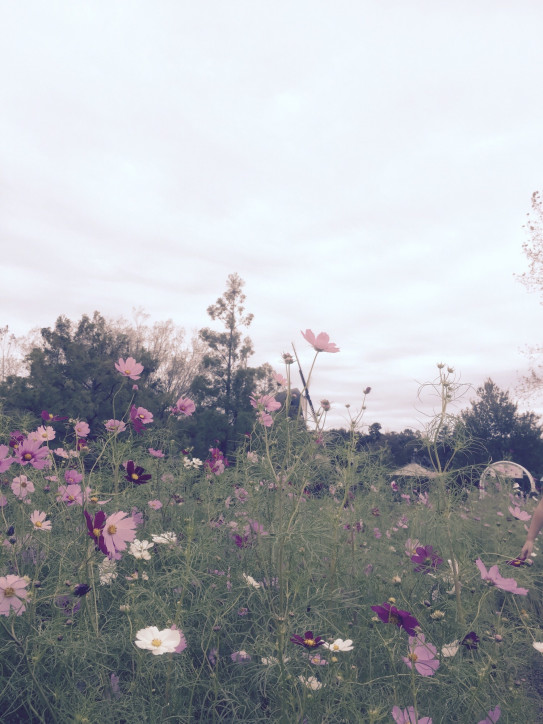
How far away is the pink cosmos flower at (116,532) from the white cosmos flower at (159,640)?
1.01 ft

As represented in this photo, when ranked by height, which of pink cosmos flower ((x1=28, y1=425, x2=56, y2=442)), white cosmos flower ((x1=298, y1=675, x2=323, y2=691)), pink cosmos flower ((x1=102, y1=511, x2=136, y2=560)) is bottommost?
white cosmos flower ((x1=298, y1=675, x2=323, y2=691))

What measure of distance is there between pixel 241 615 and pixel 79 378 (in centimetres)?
1623

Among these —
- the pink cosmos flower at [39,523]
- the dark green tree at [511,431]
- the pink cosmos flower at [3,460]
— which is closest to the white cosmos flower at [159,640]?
the pink cosmos flower at [39,523]

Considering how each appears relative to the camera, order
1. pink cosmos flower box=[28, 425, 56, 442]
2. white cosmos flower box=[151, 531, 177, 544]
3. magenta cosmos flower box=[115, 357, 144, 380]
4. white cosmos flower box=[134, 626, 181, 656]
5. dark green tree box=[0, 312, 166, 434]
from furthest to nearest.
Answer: dark green tree box=[0, 312, 166, 434] → magenta cosmos flower box=[115, 357, 144, 380] → pink cosmos flower box=[28, 425, 56, 442] → white cosmos flower box=[151, 531, 177, 544] → white cosmos flower box=[134, 626, 181, 656]

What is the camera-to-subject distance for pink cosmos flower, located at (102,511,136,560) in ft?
5.27

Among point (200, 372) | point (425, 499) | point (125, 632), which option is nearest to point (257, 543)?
point (125, 632)

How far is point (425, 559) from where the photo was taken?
2.38 metres

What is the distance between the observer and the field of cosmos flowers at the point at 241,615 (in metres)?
1.61

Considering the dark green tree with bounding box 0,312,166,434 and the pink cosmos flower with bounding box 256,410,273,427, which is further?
the dark green tree with bounding box 0,312,166,434

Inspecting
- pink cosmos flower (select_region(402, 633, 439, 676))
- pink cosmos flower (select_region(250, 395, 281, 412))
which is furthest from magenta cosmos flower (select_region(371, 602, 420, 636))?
pink cosmos flower (select_region(250, 395, 281, 412))

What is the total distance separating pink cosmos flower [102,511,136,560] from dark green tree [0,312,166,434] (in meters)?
13.3

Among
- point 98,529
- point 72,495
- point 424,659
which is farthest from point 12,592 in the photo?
point 424,659

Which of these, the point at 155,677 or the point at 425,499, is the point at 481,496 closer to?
the point at 425,499

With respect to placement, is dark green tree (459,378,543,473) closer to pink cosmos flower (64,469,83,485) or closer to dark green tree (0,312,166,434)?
dark green tree (0,312,166,434)
